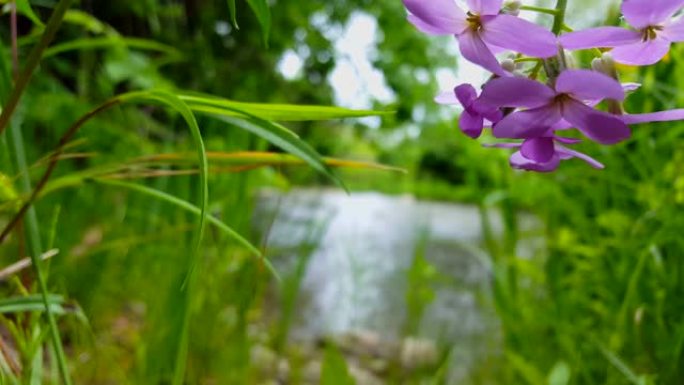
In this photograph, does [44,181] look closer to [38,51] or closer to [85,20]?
[38,51]

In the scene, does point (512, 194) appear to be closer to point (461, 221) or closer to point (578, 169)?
point (578, 169)

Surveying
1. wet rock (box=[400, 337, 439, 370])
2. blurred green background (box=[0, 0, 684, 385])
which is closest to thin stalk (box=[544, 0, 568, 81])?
blurred green background (box=[0, 0, 684, 385])

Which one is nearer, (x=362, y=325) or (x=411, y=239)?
(x=362, y=325)

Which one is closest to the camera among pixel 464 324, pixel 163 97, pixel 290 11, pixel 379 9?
pixel 163 97

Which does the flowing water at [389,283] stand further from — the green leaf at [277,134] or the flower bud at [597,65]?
the flower bud at [597,65]

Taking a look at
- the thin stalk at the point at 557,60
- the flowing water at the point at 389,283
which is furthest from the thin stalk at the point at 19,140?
the flowing water at the point at 389,283

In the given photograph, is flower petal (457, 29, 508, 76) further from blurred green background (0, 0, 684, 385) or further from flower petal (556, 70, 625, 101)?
blurred green background (0, 0, 684, 385)

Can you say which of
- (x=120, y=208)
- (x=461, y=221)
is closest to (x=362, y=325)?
(x=120, y=208)
